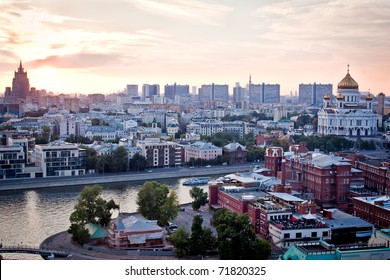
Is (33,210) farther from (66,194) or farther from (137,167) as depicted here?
(137,167)

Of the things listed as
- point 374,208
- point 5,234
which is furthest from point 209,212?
point 5,234

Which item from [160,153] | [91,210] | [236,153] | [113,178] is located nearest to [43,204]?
[91,210]

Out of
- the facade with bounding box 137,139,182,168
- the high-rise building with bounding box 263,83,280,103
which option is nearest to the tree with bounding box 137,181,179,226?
the facade with bounding box 137,139,182,168

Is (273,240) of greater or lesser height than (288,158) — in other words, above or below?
below

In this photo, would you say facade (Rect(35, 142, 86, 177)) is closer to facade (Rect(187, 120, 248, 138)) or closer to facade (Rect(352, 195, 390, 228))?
facade (Rect(352, 195, 390, 228))

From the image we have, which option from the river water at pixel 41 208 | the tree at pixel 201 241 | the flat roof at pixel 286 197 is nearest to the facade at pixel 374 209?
the flat roof at pixel 286 197

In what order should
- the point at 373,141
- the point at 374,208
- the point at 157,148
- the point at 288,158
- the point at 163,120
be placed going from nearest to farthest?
the point at 374,208, the point at 288,158, the point at 157,148, the point at 373,141, the point at 163,120
